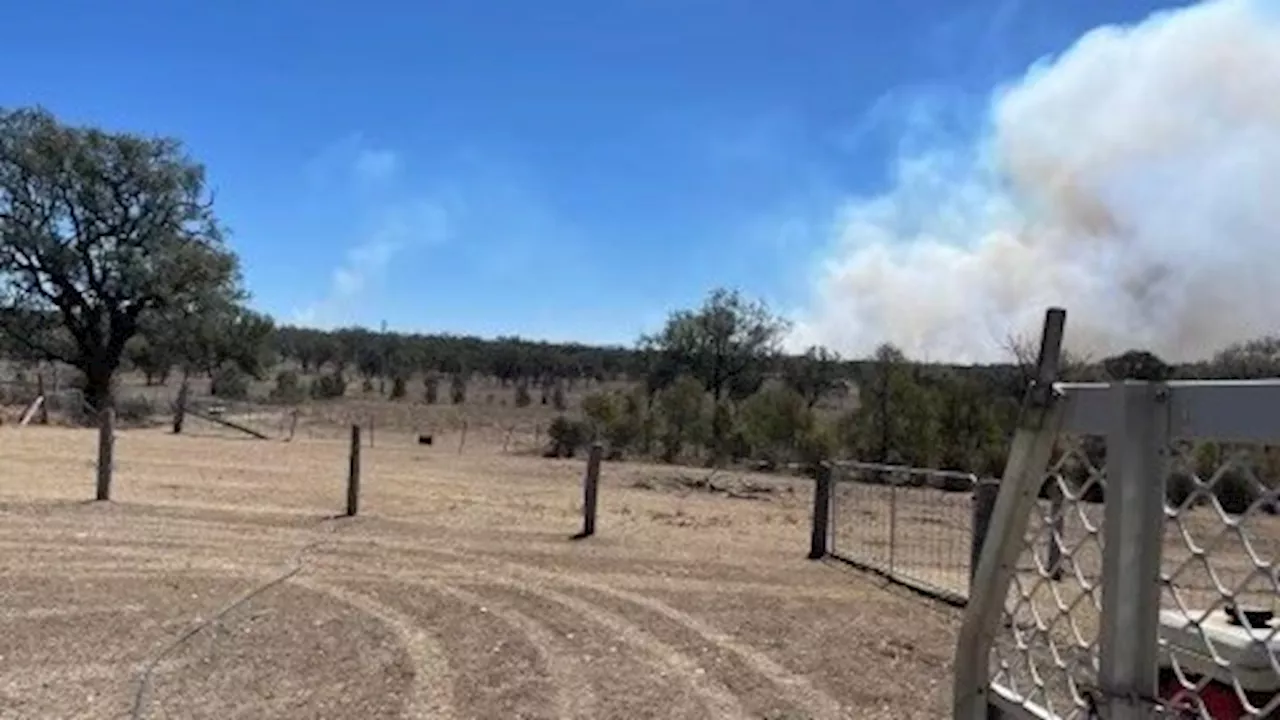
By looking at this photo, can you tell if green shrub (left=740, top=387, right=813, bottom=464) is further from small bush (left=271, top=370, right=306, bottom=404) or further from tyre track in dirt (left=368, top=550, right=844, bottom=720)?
small bush (left=271, top=370, right=306, bottom=404)

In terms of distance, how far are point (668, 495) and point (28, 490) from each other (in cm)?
1168

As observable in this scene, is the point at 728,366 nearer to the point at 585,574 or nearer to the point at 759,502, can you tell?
the point at 759,502

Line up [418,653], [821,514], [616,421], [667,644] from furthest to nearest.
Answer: [616,421]
[821,514]
[667,644]
[418,653]

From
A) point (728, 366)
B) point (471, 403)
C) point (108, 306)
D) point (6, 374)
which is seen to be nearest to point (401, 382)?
point (471, 403)

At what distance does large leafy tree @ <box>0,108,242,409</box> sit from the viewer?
156 feet

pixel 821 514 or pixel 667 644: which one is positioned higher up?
pixel 821 514

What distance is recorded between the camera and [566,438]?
40656 millimetres

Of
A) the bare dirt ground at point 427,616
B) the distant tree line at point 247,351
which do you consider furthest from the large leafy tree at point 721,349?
the bare dirt ground at point 427,616

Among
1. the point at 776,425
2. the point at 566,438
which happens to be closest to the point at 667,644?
the point at 776,425

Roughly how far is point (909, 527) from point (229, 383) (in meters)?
49.9

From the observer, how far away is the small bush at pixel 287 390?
69.9 meters

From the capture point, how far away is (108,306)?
48500mm

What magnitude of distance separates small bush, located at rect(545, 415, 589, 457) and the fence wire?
11.1 meters

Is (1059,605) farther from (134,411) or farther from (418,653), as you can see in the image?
(134,411)
